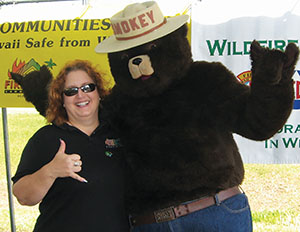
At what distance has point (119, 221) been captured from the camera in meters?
1.68

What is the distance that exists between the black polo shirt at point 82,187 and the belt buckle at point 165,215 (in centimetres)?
18

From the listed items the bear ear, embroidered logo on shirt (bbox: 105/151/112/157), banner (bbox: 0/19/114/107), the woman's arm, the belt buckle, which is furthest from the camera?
banner (bbox: 0/19/114/107)

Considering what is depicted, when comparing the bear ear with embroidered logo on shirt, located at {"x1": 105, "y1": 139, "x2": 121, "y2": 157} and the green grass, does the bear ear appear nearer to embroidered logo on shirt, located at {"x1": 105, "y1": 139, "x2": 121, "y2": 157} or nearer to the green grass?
embroidered logo on shirt, located at {"x1": 105, "y1": 139, "x2": 121, "y2": 157}

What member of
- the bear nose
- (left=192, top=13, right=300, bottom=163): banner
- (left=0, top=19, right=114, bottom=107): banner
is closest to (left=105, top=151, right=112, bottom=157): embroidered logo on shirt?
the bear nose

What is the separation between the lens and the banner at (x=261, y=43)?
9.75ft

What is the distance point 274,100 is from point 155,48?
1.83ft

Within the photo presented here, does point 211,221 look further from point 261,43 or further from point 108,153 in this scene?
point 261,43

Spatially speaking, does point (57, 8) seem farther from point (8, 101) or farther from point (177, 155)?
point (177, 155)

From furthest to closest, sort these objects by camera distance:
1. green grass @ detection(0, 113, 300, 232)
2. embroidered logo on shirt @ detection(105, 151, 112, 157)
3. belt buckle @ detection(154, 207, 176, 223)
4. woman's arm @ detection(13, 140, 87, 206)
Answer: green grass @ detection(0, 113, 300, 232)
embroidered logo on shirt @ detection(105, 151, 112, 157)
belt buckle @ detection(154, 207, 176, 223)
woman's arm @ detection(13, 140, 87, 206)

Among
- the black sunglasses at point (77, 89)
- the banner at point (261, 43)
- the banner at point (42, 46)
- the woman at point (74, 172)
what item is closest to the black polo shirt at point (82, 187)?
the woman at point (74, 172)

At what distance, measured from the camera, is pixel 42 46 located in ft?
9.96

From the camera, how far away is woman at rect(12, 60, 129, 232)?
1611 millimetres

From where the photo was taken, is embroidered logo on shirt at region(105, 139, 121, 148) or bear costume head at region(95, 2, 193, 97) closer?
bear costume head at region(95, 2, 193, 97)

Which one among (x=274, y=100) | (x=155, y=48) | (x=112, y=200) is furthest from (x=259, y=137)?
(x=112, y=200)
